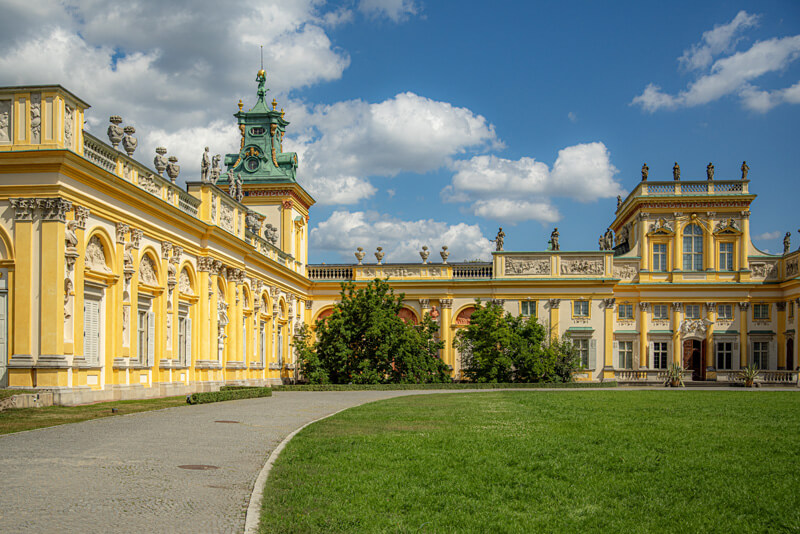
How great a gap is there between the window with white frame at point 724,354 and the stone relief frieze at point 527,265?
564 inches

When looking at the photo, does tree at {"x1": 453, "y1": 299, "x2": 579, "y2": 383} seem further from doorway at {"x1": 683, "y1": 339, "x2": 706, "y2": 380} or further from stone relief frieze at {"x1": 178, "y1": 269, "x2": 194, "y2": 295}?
stone relief frieze at {"x1": 178, "y1": 269, "x2": 194, "y2": 295}

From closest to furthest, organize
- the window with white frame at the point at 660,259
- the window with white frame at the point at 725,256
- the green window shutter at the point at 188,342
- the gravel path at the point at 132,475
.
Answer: the gravel path at the point at 132,475 → the green window shutter at the point at 188,342 → the window with white frame at the point at 725,256 → the window with white frame at the point at 660,259

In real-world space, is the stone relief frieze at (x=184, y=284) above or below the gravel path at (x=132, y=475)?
above

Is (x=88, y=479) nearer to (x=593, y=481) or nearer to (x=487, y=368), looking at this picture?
(x=593, y=481)

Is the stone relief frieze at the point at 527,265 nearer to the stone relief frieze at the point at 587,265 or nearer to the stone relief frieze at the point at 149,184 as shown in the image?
the stone relief frieze at the point at 587,265

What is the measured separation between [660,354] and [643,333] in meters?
2.10

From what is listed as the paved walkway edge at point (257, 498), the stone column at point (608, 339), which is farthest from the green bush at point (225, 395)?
the stone column at point (608, 339)

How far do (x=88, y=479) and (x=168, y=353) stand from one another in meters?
22.0

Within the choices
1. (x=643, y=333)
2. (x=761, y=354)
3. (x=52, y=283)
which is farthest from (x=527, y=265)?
(x=52, y=283)

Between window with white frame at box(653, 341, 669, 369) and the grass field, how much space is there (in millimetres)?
43393

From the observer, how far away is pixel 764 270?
57562 mm

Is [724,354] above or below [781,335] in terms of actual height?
below

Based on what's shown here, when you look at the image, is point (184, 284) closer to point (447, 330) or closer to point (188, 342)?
point (188, 342)

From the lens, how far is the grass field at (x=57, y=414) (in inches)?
641
